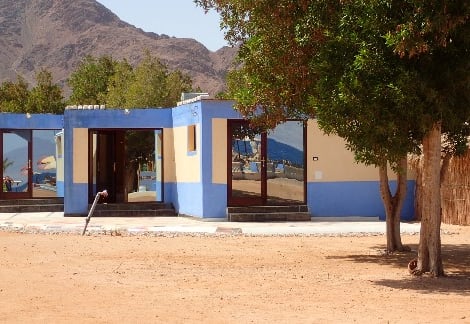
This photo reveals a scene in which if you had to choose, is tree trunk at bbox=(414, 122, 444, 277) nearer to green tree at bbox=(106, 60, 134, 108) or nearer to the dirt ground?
the dirt ground

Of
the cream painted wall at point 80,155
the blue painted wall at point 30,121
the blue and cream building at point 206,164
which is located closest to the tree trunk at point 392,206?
the blue and cream building at point 206,164

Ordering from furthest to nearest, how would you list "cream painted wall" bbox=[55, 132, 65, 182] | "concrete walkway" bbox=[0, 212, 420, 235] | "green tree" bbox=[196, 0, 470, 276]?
1. "cream painted wall" bbox=[55, 132, 65, 182]
2. "concrete walkway" bbox=[0, 212, 420, 235]
3. "green tree" bbox=[196, 0, 470, 276]

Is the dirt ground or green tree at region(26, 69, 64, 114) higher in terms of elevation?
green tree at region(26, 69, 64, 114)

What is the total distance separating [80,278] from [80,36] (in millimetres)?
121372

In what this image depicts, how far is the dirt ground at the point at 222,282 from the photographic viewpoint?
8.51m

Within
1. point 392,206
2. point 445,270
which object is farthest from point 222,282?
point 392,206

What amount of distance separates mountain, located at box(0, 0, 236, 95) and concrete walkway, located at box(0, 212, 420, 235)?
281 ft

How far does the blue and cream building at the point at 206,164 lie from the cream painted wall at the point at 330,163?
0.03m

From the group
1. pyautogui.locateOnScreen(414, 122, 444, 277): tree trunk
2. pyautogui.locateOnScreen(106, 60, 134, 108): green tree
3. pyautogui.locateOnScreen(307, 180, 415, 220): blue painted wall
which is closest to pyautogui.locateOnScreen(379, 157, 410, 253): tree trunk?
pyautogui.locateOnScreen(414, 122, 444, 277): tree trunk

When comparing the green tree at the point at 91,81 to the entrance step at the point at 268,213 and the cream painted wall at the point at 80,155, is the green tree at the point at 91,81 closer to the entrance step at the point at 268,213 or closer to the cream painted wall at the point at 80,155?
the cream painted wall at the point at 80,155

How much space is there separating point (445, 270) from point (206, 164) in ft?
33.7

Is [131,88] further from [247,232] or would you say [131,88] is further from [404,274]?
[404,274]

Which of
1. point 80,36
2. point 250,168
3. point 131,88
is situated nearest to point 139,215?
point 250,168

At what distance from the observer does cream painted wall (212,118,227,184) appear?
2161 centimetres
